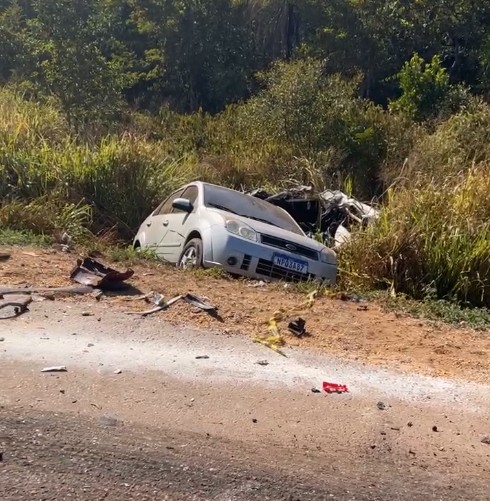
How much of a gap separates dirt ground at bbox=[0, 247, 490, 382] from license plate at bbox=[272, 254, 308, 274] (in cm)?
58

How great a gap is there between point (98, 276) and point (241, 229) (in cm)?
203

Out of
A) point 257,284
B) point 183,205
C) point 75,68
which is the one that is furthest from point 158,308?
point 75,68

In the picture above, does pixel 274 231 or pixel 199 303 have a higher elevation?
pixel 274 231

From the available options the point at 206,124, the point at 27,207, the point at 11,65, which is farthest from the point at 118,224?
the point at 11,65

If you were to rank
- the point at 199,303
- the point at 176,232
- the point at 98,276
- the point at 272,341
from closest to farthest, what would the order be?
the point at 272,341, the point at 199,303, the point at 98,276, the point at 176,232

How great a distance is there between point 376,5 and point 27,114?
19.4 m

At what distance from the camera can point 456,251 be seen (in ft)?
29.5

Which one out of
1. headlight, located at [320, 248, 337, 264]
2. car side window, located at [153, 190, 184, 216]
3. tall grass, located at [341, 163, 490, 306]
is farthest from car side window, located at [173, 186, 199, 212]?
tall grass, located at [341, 163, 490, 306]

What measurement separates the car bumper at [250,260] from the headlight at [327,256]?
25 cm

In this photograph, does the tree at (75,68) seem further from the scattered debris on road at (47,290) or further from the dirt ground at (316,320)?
the scattered debris on road at (47,290)

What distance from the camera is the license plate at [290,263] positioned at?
862 cm

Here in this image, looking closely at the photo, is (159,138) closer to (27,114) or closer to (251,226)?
(27,114)

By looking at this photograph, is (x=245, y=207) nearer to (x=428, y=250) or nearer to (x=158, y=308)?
(x=428, y=250)

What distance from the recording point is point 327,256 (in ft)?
29.6
